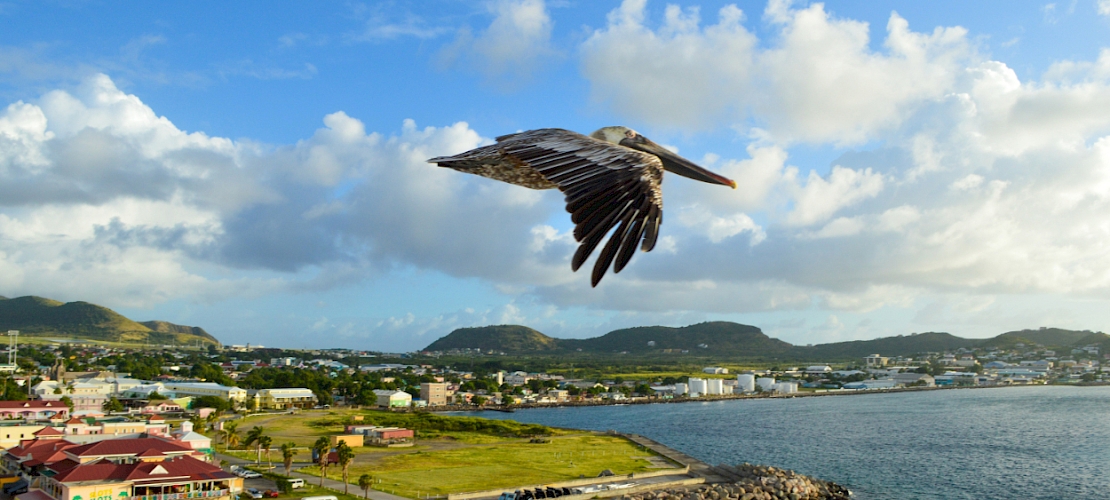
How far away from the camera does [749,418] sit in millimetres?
97188

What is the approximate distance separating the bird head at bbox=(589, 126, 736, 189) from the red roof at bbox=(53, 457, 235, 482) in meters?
30.6

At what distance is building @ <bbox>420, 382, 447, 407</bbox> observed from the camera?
121 metres

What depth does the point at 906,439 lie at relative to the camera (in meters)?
70.8

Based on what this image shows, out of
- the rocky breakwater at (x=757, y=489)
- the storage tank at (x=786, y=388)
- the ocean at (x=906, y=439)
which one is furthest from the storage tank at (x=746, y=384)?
the rocky breakwater at (x=757, y=489)

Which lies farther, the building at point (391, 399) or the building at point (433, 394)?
the building at point (433, 394)

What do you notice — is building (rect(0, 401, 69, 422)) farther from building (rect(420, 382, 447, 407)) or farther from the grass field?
building (rect(420, 382, 447, 407))

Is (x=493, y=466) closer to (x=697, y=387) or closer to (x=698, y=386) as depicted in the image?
(x=697, y=387)

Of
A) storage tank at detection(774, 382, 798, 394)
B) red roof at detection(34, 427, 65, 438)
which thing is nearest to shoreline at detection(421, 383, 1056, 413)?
storage tank at detection(774, 382, 798, 394)

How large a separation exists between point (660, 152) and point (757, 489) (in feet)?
135

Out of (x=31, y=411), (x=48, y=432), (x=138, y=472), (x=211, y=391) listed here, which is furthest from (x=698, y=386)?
(x=138, y=472)

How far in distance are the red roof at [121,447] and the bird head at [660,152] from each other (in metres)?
33.5

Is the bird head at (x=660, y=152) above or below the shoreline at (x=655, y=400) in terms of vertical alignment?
above

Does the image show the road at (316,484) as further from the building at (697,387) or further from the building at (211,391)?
the building at (697,387)

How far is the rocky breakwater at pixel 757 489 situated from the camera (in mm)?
38312
